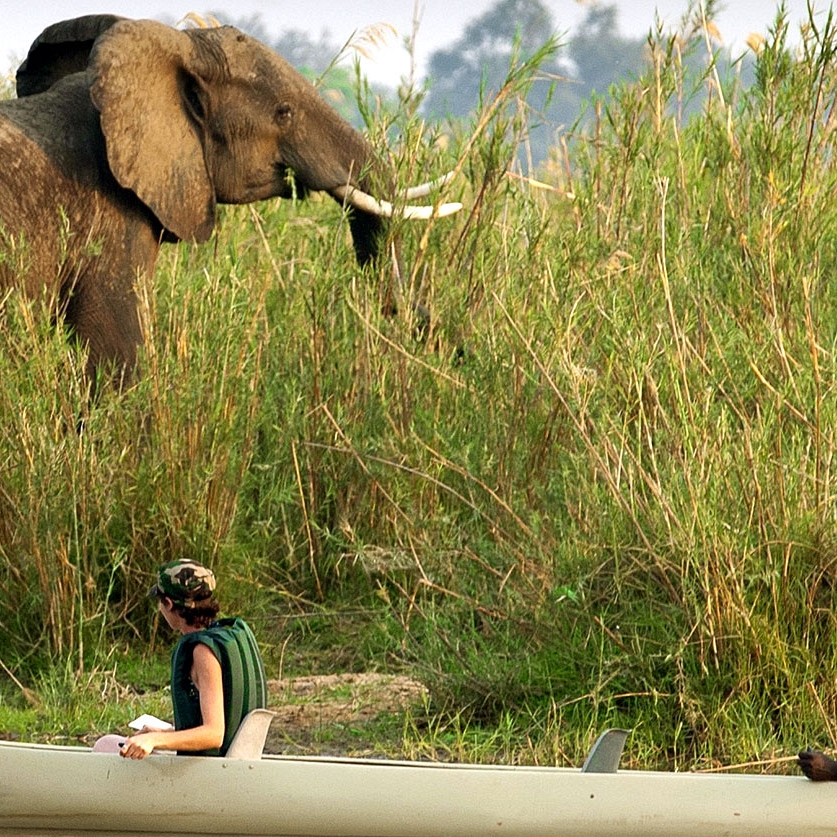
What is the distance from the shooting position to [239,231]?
880cm

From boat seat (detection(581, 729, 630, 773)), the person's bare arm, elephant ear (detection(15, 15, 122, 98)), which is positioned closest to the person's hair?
the person's bare arm

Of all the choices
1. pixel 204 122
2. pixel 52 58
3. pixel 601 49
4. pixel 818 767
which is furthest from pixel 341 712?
pixel 601 49

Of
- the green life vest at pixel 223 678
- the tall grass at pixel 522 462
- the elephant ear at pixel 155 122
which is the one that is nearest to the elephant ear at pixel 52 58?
the elephant ear at pixel 155 122

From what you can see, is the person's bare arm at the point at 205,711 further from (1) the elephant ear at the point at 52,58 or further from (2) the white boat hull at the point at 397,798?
(1) the elephant ear at the point at 52,58

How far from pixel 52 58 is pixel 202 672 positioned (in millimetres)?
5377

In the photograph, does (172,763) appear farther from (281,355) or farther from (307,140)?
(307,140)

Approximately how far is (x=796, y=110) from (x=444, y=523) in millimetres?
1921

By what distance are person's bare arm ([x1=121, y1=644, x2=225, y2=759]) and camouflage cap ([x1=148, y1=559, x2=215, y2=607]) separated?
0.14m

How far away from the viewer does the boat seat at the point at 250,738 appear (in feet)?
12.8

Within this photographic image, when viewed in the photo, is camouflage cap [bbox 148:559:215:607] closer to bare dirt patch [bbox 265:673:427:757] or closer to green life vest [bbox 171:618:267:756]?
green life vest [bbox 171:618:267:756]

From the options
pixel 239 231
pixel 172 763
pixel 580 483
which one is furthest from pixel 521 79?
pixel 172 763

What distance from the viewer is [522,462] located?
5910mm

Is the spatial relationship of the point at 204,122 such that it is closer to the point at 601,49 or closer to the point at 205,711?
the point at 205,711

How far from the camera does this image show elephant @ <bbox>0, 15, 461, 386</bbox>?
7.48m
